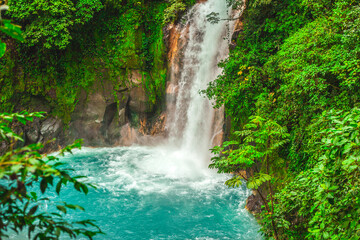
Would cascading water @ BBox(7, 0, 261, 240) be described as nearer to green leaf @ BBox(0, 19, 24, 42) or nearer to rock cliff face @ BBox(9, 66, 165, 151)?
rock cliff face @ BBox(9, 66, 165, 151)

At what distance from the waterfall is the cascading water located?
4cm

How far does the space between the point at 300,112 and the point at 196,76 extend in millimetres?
6607

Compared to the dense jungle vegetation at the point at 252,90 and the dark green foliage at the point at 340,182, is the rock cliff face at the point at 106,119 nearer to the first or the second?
the dense jungle vegetation at the point at 252,90

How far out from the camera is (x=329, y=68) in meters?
4.36

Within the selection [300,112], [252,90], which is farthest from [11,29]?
[252,90]

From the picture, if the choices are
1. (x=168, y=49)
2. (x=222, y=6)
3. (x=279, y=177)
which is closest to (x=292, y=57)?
(x=279, y=177)

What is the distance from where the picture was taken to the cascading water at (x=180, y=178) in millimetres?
6418

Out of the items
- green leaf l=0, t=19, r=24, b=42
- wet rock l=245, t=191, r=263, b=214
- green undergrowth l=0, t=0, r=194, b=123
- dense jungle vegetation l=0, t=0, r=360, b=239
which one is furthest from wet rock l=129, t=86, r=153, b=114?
green leaf l=0, t=19, r=24, b=42

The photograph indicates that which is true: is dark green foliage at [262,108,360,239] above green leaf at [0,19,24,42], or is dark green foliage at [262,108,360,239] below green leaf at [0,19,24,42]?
below

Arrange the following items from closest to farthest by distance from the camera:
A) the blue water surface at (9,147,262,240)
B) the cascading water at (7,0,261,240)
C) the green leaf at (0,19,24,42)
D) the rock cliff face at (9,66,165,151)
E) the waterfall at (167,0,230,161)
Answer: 1. the green leaf at (0,19,24,42)
2. the blue water surface at (9,147,262,240)
3. the cascading water at (7,0,261,240)
4. the waterfall at (167,0,230,161)
5. the rock cliff face at (9,66,165,151)

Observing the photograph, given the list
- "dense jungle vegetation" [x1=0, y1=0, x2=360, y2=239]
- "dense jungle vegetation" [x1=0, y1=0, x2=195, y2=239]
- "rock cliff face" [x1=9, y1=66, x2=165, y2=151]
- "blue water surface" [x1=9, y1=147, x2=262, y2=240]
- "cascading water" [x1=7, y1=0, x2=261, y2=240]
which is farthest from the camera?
"rock cliff face" [x1=9, y1=66, x2=165, y2=151]

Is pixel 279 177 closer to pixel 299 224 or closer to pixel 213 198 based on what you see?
pixel 299 224

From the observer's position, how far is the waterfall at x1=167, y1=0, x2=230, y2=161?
1037cm

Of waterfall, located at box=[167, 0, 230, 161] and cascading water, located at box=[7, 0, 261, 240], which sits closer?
cascading water, located at box=[7, 0, 261, 240]
